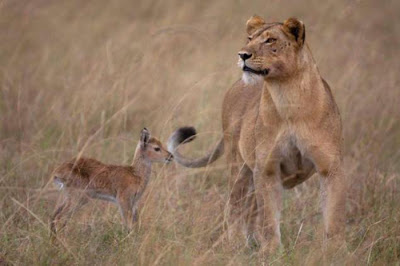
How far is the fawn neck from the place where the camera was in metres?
6.98

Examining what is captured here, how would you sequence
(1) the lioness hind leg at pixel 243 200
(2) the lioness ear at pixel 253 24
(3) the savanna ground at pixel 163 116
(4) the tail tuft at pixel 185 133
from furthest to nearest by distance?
(1) the lioness hind leg at pixel 243 200 < (4) the tail tuft at pixel 185 133 < (2) the lioness ear at pixel 253 24 < (3) the savanna ground at pixel 163 116

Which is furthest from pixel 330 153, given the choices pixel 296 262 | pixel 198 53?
pixel 198 53

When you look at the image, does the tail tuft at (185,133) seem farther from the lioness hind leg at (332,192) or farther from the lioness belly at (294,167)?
the lioness hind leg at (332,192)

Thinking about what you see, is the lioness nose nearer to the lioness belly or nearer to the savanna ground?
the savanna ground

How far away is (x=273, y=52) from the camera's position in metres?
6.00

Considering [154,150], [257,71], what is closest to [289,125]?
[257,71]

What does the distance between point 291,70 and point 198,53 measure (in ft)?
17.5

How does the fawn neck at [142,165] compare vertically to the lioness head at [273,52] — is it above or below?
below

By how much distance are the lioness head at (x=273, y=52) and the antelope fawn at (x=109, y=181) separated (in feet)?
4.22

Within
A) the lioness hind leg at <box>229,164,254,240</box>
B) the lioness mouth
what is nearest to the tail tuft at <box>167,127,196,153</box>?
the lioness hind leg at <box>229,164,254,240</box>

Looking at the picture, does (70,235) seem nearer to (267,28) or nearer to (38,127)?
(267,28)

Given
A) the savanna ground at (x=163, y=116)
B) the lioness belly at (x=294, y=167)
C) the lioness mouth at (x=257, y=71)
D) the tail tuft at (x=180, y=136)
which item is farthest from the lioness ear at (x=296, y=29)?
the tail tuft at (x=180, y=136)

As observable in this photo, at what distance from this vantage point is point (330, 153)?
19.9 ft

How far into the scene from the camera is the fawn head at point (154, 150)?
700 cm
